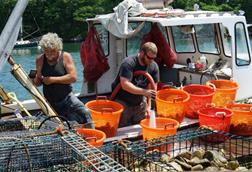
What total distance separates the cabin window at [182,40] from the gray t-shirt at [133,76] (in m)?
2.76

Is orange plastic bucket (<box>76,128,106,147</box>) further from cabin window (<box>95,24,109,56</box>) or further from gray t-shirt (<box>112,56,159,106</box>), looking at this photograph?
cabin window (<box>95,24,109,56</box>)

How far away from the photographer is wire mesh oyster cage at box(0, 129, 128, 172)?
4520mm

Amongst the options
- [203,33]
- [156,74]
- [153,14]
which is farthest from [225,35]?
[156,74]

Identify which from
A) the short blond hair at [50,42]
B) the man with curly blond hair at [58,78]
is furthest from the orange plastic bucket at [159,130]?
the short blond hair at [50,42]

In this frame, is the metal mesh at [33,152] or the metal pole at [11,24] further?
the metal mesh at [33,152]

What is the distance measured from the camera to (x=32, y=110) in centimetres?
796

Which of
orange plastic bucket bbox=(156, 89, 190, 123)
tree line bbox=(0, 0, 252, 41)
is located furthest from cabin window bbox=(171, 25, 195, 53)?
tree line bbox=(0, 0, 252, 41)

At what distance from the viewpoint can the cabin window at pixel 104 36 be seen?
902cm

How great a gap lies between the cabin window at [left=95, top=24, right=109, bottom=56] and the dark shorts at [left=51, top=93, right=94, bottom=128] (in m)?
2.96

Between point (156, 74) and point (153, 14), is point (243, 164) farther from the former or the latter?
point (153, 14)

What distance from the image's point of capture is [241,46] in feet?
28.2

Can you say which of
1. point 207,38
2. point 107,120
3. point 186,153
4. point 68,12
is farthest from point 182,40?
point 68,12

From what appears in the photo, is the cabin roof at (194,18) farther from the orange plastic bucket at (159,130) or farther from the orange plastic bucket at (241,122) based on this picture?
the orange plastic bucket at (159,130)

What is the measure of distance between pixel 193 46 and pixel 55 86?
13.7 feet
